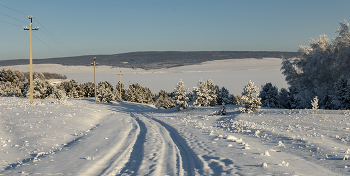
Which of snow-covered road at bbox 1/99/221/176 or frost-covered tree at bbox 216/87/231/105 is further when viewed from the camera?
frost-covered tree at bbox 216/87/231/105

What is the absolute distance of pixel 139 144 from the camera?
419 inches

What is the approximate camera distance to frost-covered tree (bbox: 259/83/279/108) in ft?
186

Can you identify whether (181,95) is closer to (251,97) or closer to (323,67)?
(251,97)

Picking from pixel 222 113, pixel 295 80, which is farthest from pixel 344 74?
pixel 222 113

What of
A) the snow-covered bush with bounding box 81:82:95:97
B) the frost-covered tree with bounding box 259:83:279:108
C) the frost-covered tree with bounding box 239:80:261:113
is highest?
the frost-covered tree with bounding box 239:80:261:113

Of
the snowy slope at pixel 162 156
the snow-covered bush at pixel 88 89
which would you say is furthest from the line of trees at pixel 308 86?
the snow-covered bush at pixel 88 89

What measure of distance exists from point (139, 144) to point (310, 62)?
38.4 m

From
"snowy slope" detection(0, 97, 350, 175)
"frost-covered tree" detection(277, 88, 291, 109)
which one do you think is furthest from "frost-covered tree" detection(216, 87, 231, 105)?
"snowy slope" detection(0, 97, 350, 175)

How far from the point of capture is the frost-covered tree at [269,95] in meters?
56.7

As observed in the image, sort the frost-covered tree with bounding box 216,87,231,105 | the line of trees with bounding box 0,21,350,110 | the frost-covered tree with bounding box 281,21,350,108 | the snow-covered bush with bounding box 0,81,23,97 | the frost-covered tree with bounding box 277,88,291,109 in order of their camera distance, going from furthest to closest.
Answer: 1. the snow-covered bush with bounding box 0,81,23,97
2. the frost-covered tree with bounding box 216,87,231,105
3. the frost-covered tree with bounding box 277,88,291,109
4. the frost-covered tree with bounding box 281,21,350,108
5. the line of trees with bounding box 0,21,350,110

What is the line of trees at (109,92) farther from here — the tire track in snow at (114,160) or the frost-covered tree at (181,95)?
the tire track in snow at (114,160)

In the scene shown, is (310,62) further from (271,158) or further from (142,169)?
(142,169)

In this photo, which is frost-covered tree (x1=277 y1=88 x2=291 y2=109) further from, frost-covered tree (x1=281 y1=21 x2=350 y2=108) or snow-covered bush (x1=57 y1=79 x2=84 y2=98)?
snow-covered bush (x1=57 y1=79 x2=84 y2=98)

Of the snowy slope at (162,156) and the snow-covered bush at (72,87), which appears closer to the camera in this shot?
the snowy slope at (162,156)
